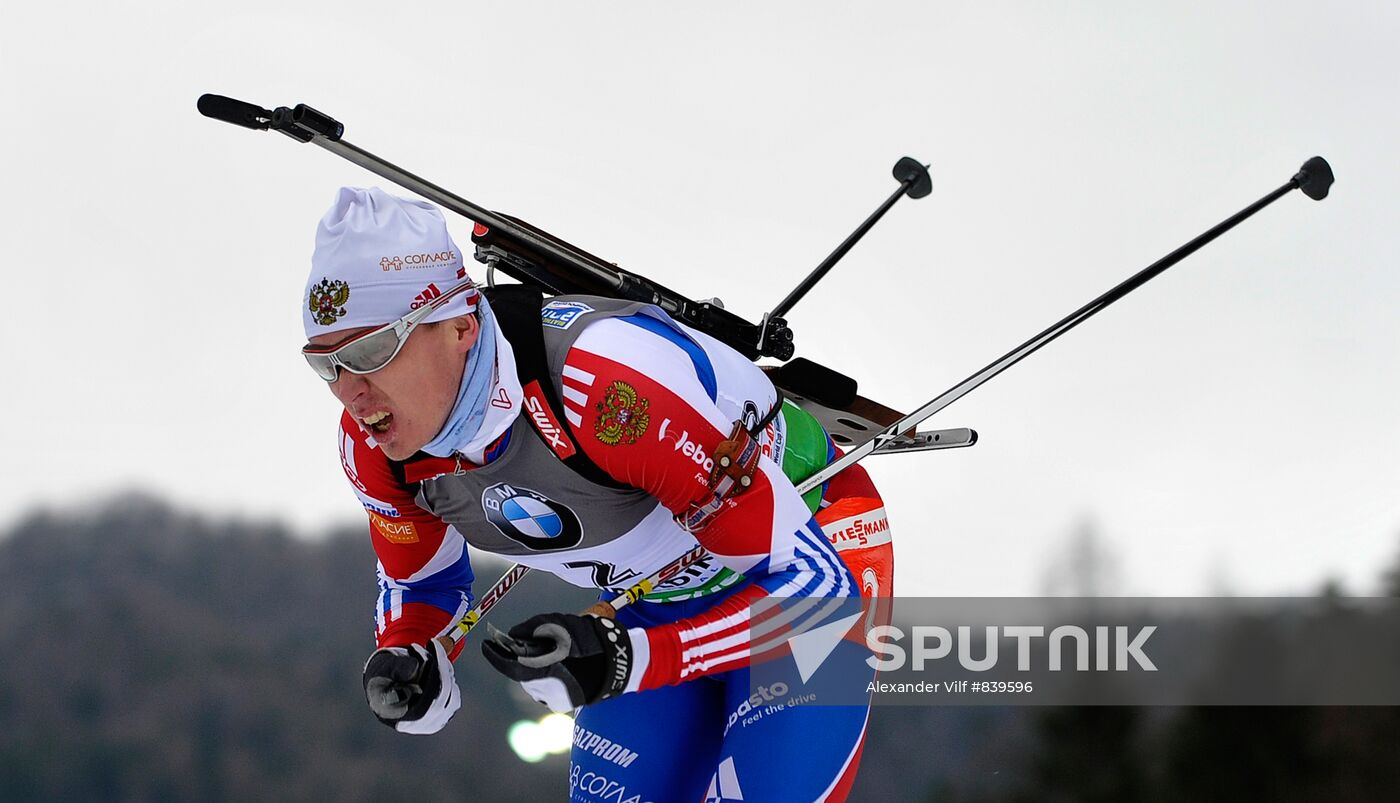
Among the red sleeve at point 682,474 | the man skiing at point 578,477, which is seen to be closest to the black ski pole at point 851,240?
the man skiing at point 578,477

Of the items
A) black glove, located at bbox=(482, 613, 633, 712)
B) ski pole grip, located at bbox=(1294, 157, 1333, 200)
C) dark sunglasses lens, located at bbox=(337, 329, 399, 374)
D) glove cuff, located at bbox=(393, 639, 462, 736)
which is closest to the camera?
black glove, located at bbox=(482, 613, 633, 712)

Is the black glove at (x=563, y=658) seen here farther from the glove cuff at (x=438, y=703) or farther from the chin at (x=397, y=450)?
the glove cuff at (x=438, y=703)

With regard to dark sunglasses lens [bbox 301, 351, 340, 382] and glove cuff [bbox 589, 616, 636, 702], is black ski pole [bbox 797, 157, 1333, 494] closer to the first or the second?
glove cuff [bbox 589, 616, 636, 702]

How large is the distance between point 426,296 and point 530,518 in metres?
0.49

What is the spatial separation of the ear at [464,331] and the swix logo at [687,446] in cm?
39

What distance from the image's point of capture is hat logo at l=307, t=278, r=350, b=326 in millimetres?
2320

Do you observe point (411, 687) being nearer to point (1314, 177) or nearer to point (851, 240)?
point (851, 240)

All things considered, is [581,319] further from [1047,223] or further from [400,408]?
[1047,223]

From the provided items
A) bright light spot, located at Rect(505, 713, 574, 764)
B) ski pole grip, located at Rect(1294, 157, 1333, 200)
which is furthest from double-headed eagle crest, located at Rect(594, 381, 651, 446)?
ski pole grip, located at Rect(1294, 157, 1333, 200)

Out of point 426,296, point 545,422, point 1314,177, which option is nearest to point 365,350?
point 426,296

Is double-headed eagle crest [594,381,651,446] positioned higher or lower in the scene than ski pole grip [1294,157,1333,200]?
lower

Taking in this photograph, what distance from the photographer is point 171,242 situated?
11.9 meters

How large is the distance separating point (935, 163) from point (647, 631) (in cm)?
605

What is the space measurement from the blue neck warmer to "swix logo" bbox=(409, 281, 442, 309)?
116 mm
